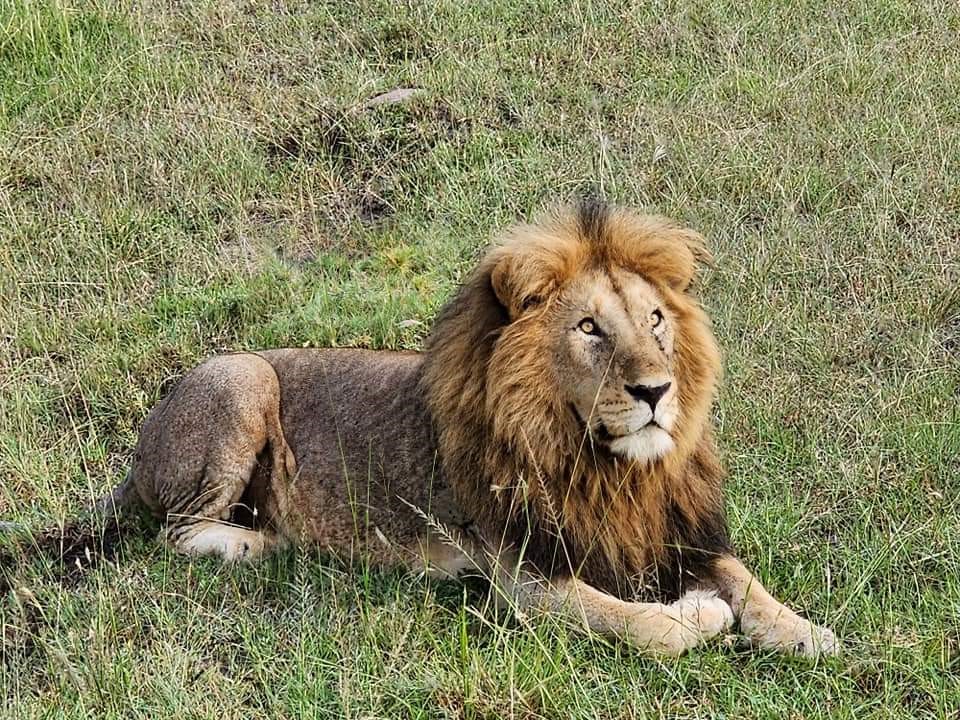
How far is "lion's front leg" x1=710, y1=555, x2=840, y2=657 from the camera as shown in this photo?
11.9 feet

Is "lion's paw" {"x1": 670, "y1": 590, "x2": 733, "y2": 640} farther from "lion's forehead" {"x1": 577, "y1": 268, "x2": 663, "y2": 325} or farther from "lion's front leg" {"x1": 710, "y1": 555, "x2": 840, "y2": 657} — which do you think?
"lion's forehead" {"x1": 577, "y1": 268, "x2": 663, "y2": 325}

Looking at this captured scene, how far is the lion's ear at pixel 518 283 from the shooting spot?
3.78 m

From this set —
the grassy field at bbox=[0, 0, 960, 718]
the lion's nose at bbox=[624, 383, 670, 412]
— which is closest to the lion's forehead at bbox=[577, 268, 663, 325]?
the lion's nose at bbox=[624, 383, 670, 412]

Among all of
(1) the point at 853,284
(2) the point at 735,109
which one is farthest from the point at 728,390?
(2) the point at 735,109

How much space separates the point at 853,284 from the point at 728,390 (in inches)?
48.2

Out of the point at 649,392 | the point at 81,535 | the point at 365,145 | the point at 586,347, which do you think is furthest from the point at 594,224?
the point at 365,145

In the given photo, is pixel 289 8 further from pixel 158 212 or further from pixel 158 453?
pixel 158 453

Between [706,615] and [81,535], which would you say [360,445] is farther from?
[706,615]

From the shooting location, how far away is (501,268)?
382 cm

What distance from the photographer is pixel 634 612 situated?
A: 3.75 meters

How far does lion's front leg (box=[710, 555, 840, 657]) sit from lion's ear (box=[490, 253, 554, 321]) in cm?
112

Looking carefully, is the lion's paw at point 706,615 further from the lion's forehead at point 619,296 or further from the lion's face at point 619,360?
the lion's forehead at point 619,296

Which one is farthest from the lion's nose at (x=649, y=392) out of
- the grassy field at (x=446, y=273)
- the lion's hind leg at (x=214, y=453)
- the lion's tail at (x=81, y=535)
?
the lion's tail at (x=81, y=535)

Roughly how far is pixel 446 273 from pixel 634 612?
328 cm
